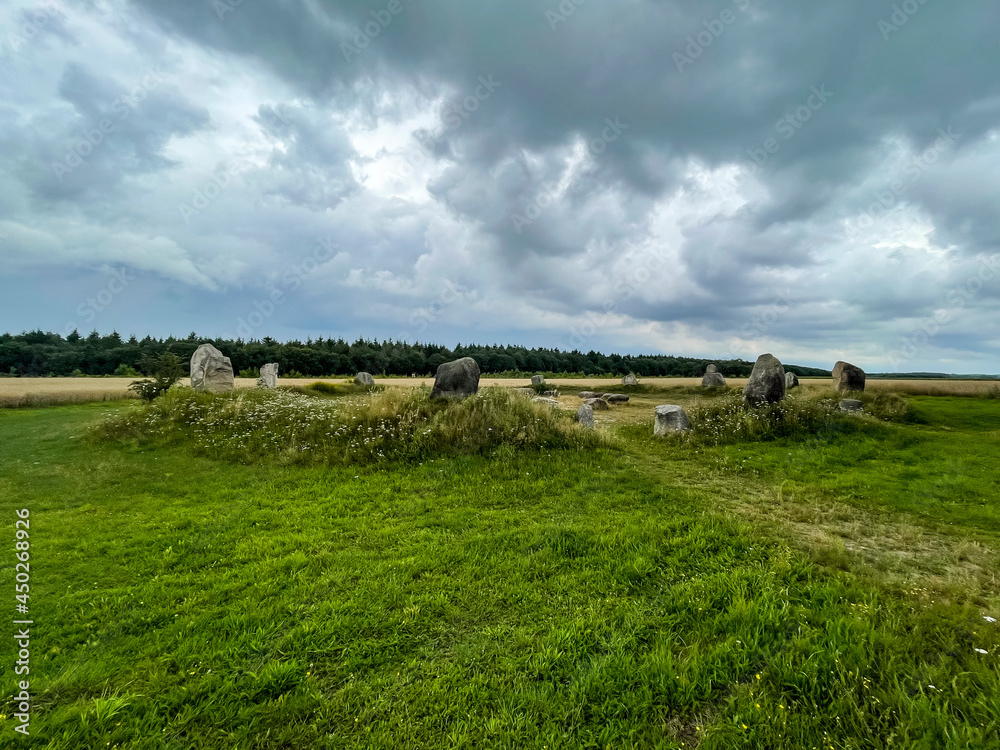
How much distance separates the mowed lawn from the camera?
293cm

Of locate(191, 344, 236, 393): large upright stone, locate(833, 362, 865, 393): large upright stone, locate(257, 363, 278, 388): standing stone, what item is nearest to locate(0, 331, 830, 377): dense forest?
locate(257, 363, 278, 388): standing stone

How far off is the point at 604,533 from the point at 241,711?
4.48 meters

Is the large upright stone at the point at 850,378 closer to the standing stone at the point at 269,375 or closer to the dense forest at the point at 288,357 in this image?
the standing stone at the point at 269,375

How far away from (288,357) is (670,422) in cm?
5160

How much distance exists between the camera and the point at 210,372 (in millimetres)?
18375

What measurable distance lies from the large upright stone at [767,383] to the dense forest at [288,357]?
42.4 m

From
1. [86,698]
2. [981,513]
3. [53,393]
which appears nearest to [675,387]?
[981,513]

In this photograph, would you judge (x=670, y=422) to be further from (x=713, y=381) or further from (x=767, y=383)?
(x=713, y=381)

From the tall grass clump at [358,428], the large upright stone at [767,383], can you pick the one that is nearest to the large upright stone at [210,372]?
the tall grass clump at [358,428]

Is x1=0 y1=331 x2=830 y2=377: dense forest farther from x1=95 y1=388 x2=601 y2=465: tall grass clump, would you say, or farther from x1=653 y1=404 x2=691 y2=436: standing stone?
x1=653 y1=404 x2=691 y2=436: standing stone

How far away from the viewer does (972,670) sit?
10.4ft

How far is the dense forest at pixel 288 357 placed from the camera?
157ft

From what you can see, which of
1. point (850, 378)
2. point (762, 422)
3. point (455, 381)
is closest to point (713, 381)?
point (850, 378)

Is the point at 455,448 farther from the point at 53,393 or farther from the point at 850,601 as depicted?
the point at 53,393
